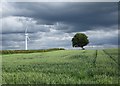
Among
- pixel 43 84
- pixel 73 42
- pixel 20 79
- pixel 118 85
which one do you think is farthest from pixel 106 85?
pixel 73 42

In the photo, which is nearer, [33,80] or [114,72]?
[33,80]

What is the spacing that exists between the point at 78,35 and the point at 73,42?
4.15 m

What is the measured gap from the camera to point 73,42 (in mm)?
133250

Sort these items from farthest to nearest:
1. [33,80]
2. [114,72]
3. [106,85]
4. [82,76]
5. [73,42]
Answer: [73,42] → [114,72] → [82,76] → [33,80] → [106,85]

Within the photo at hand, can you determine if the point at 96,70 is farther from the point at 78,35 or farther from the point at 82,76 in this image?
the point at 78,35

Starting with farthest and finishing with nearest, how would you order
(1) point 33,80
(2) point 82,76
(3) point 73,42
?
(3) point 73,42
(2) point 82,76
(1) point 33,80

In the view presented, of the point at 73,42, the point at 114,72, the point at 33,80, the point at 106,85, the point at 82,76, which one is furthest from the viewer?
the point at 73,42

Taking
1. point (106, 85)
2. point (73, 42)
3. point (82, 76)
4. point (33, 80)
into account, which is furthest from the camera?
point (73, 42)

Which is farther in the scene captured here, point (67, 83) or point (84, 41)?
point (84, 41)

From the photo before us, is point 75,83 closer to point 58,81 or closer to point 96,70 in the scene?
point 58,81

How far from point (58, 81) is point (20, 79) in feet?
7.79

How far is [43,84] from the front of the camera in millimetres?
13805

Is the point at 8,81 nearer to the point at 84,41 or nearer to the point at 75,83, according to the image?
the point at 75,83

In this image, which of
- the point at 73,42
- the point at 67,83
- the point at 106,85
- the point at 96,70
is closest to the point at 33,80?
the point at 67,83
